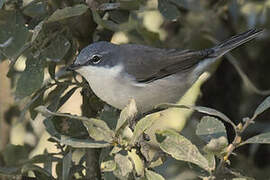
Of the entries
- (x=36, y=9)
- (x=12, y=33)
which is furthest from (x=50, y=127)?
(x=36, y=9)

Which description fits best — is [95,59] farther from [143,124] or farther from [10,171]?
[143,124]

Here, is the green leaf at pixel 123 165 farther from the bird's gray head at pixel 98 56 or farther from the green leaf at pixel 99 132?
the bird's gray head at pixel 98 56

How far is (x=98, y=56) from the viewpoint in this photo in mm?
3625

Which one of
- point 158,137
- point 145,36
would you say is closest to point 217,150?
point 158,137

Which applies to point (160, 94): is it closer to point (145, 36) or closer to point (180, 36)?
point (145, 36)

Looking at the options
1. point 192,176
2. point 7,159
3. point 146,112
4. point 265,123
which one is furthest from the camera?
point 265,123

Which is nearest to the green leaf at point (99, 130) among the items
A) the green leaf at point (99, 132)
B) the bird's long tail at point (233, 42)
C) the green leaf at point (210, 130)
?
the green leaf at point (99, 132)

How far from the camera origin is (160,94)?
12.4 ft

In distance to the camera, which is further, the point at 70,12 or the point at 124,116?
the point at 70,12

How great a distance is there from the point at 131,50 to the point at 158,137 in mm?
1612

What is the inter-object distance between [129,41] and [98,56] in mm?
489

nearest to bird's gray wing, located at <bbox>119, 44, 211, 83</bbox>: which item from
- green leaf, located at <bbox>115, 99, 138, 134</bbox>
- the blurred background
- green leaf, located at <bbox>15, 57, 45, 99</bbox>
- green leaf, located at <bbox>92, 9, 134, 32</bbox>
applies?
the blurred background

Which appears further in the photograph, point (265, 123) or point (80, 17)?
point (265, 123)

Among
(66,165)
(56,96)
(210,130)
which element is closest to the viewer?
(210,130)
